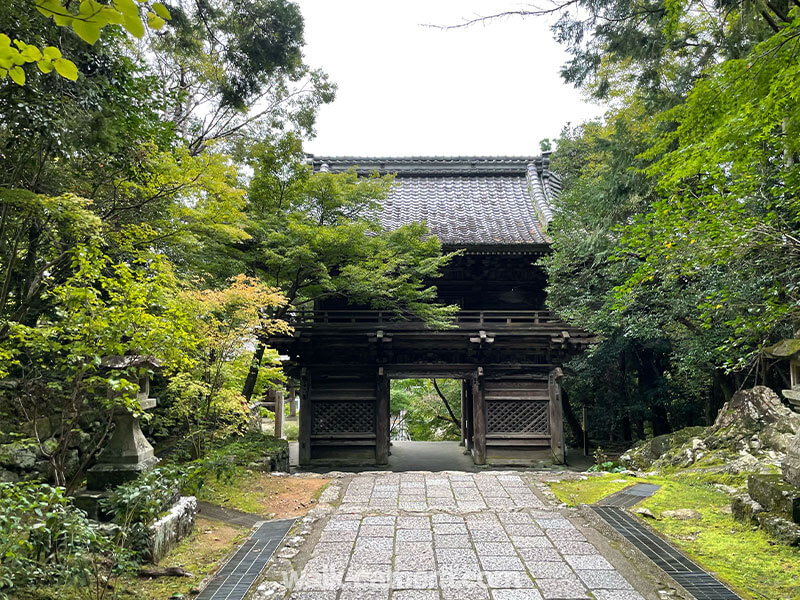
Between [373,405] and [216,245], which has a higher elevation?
[216,245]

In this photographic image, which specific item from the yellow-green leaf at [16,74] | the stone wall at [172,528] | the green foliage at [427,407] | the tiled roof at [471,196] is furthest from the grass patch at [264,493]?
the green foliage at [427,407]

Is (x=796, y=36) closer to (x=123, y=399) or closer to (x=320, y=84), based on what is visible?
(x=123, y=399)

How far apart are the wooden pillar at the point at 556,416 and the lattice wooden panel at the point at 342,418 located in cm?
452

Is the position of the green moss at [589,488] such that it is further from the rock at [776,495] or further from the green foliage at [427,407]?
the green foliage at [427,407]

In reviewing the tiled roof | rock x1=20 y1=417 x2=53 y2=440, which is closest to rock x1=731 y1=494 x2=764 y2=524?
the tiled roof

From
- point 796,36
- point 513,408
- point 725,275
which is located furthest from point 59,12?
point 513,408

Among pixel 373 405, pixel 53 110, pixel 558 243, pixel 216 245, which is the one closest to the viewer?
pixel 53 110

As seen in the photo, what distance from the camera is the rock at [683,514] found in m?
4.94

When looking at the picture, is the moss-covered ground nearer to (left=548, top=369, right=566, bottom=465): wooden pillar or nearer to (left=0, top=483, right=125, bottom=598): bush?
(left=0, top=483, right=125, bottom=598): bush

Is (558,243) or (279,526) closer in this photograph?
(279,526)

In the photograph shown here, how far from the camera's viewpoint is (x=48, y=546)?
10.6ft

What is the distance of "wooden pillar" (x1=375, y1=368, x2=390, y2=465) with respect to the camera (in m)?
11.6

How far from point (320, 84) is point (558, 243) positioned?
6.50 meters

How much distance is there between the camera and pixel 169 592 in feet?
11.2
